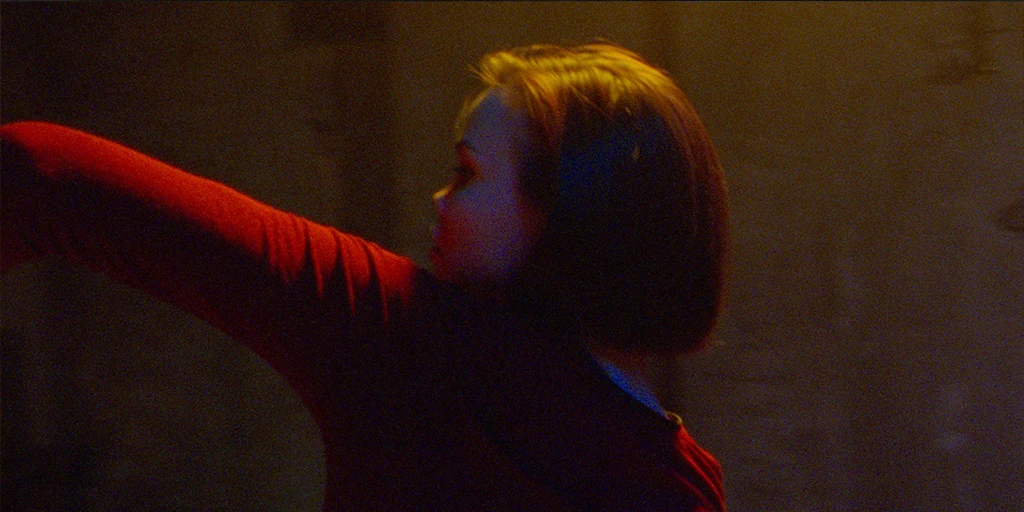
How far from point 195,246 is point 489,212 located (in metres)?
0.40

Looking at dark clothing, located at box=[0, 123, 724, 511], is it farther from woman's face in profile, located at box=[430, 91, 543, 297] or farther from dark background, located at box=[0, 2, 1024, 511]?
dark background, located at box=[0, 2, 1024, 511]

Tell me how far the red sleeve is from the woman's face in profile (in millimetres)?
160

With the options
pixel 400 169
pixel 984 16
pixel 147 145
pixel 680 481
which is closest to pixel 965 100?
pixel 984 16

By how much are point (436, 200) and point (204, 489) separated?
75.0 inches

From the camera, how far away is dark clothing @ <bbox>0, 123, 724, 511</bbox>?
0.84m

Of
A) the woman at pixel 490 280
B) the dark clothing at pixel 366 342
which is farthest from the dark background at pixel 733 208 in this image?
the dark clothing at pixel 366 342

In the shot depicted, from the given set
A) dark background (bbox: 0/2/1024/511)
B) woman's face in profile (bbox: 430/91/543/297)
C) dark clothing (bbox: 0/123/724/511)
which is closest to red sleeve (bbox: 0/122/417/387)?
dark clothing (bbox: 0/123/724/511)

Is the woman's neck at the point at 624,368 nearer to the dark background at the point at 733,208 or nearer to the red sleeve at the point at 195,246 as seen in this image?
the red sleeve at the point at 195,246

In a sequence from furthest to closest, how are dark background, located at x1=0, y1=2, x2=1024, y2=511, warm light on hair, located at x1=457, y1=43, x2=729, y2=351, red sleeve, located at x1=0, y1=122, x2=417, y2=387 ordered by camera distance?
1. dark background, located at x1=0, y1=2, x2=1024, y2=511
2. warm light on hair, located at x1=457, y1=43, x2=729, y2=351
3. red sleeve, located at x1=0, y1=122, x2=417, y2=387

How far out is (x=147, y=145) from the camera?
269cm

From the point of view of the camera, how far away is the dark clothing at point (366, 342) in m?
0.84

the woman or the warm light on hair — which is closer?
the woman

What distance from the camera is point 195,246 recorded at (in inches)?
34.1

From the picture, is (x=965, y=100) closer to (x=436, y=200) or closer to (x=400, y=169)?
(x=400, y=169)
